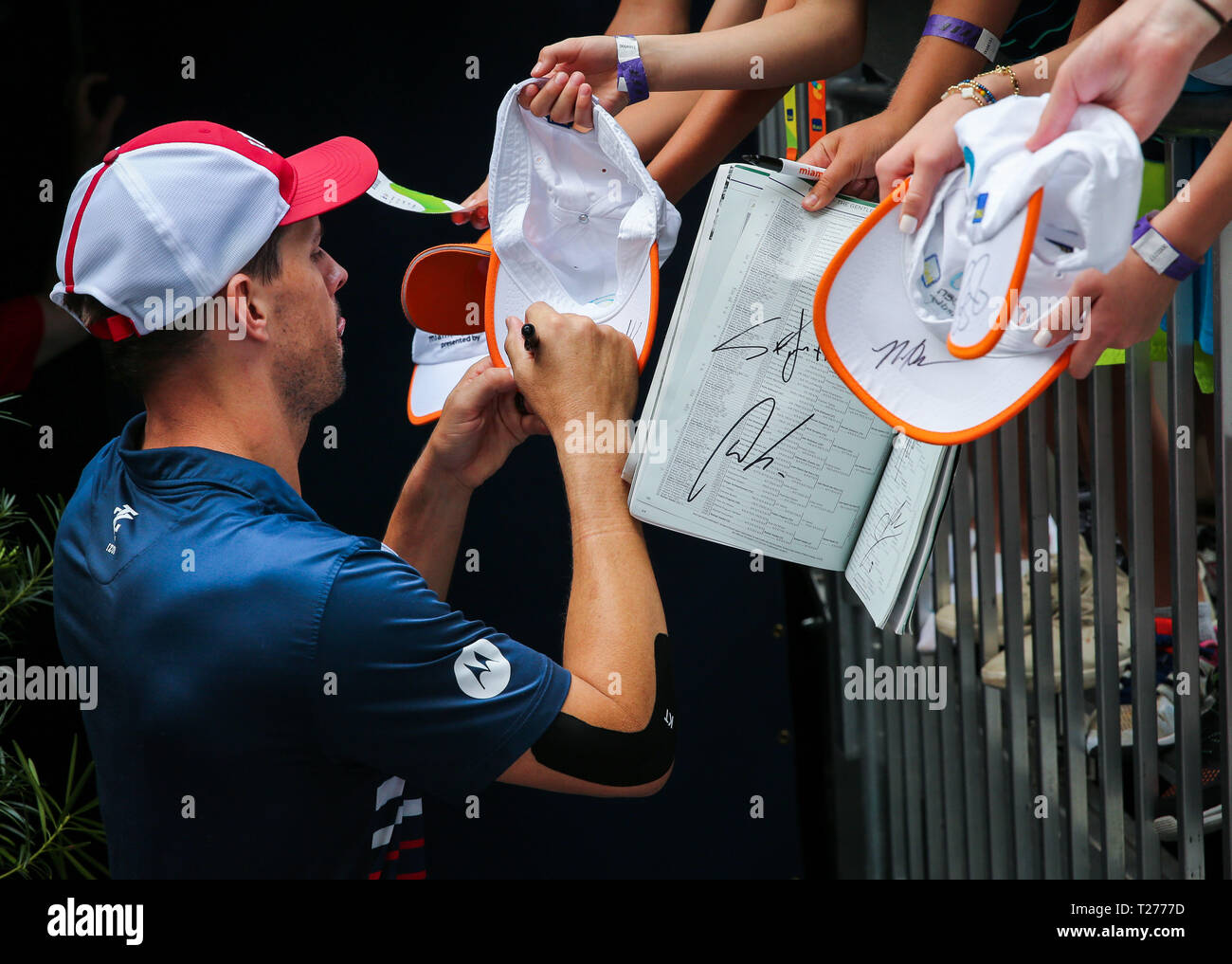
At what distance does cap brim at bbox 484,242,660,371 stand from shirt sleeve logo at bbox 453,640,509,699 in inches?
13.9

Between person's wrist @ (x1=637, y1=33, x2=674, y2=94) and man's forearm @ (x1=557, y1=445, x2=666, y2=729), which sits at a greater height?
person's wrist @ (x1=637, y1=33, x2=674, y2=94)

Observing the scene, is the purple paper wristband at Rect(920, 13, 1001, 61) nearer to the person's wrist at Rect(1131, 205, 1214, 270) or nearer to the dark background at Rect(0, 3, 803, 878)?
the person's wrist at Rect(1131, 205, 1214, 270)

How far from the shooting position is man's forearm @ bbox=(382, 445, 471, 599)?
64.6 inches

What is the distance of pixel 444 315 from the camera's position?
1.56 m

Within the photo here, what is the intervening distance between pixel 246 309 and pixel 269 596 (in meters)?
0.40

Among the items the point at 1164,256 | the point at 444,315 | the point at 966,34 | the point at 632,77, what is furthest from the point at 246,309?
the point at 1164,256

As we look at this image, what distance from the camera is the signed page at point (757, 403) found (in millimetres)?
1241

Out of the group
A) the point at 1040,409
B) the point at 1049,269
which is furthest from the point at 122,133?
the point at 1049,269

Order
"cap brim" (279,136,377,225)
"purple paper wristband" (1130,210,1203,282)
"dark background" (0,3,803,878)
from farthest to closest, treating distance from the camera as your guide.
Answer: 1. "dark background" (0,3,803,878)
2. "cap brim" (279,136,377,225)
3. "purple paper wristband" (1130,210,1203,282)

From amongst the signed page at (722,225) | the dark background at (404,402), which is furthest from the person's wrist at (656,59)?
the dark background at (404,402)

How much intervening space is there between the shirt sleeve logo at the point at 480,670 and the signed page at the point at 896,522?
0.41 m

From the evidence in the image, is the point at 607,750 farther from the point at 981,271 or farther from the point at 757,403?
the point at 981,271

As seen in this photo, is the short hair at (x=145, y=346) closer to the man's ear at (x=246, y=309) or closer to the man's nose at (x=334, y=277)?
the man's ear at (x=246, y=309)
